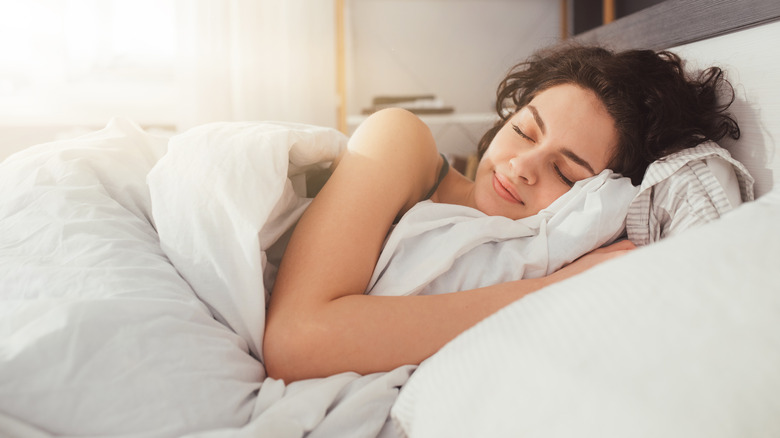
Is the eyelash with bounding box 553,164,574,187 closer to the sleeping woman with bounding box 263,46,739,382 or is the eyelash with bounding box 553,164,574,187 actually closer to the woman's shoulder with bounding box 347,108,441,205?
the sleeping woman with bounding box 263,46,739,382

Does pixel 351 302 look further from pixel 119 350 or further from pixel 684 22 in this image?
pixel 684 22

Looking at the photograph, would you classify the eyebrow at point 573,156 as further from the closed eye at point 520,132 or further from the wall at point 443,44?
the wall at point 443,44

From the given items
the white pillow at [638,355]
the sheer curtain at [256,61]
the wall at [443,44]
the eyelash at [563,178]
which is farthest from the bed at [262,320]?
the wall at [443,44]

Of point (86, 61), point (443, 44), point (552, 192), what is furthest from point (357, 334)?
point (443, 44)

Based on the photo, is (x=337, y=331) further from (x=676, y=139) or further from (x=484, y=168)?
(x=676, y=139)

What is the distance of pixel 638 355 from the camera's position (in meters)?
0.31

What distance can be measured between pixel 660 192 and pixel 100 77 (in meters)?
2.17

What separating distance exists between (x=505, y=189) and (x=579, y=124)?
15cm

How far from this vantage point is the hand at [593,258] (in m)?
0.65

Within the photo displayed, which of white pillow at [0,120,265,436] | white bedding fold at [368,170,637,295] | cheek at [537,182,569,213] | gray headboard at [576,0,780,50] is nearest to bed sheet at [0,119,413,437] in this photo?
white pillow at [0,120,265,436]

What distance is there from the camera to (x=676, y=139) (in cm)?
81

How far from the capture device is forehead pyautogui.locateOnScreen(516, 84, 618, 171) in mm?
807

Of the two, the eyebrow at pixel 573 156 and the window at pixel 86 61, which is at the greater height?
the window at pixel 86 61

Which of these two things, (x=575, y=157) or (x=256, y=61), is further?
(x=256, y=61)
